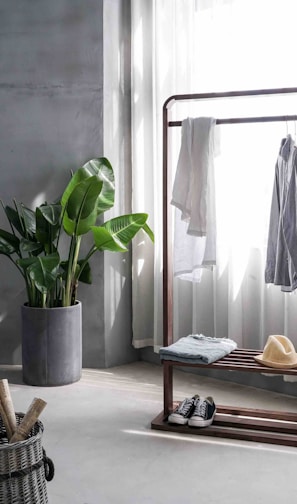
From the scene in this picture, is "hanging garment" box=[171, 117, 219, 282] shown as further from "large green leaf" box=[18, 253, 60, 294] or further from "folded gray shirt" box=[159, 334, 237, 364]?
"large green leaf" box=[18, 253, 60, 294]

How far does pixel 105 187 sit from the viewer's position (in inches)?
156

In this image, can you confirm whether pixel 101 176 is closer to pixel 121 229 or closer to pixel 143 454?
pixel 121 229

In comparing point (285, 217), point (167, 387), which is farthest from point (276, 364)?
point (285, 217)

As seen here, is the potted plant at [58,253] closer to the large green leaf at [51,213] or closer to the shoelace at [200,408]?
the large green leaf at [51,213]

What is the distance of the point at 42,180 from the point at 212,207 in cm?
157

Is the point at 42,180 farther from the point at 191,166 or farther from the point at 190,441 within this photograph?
the point at 190,441

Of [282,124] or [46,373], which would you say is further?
[46,373]

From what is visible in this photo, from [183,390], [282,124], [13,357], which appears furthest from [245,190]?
[13,357]

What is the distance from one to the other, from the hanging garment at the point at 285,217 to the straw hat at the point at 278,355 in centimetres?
28

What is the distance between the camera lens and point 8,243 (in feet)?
13.0

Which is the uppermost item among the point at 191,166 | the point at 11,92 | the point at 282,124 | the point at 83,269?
the point at 11,92

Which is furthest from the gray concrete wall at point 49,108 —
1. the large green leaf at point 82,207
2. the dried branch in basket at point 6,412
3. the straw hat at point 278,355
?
the dried branch in basket at point 6,412

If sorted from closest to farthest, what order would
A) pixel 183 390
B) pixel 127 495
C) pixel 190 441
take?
pixel 127 495, pixel 190 441, pixel 183 390

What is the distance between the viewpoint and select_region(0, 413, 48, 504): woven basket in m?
2.06
